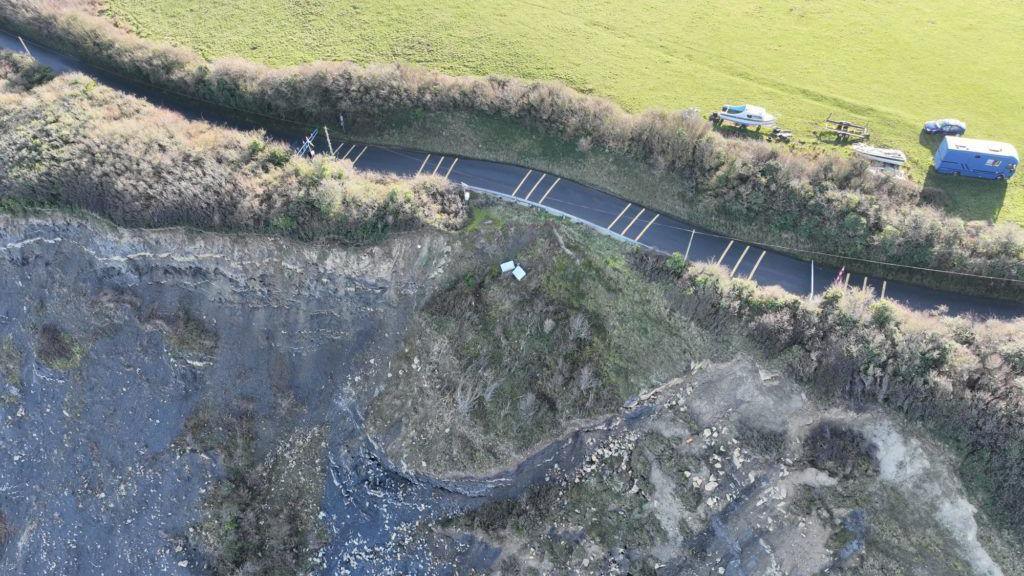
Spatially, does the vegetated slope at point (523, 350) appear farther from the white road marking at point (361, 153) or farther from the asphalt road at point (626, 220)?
the white road marking at point (361, 153)

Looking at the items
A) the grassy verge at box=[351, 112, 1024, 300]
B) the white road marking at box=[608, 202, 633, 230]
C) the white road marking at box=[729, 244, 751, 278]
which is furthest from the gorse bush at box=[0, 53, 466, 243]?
the white road marking at box=[729, 244, 751, 278]

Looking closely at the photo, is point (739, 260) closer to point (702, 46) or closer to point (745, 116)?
point (745, 116)

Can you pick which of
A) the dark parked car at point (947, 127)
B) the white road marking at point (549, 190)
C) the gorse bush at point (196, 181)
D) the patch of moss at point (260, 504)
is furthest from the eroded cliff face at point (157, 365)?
the dark parked car at point (947, 127)

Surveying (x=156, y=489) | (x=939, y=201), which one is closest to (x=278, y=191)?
(x=156, y=489)

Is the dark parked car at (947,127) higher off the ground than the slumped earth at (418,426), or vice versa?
the dark parked car at (947,127)

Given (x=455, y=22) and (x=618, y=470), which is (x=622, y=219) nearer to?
(x=618, y=470)
